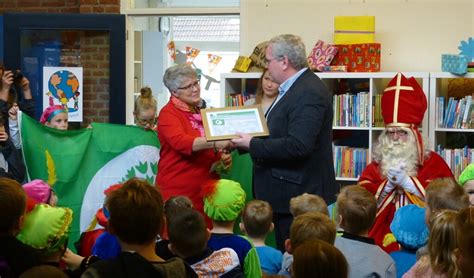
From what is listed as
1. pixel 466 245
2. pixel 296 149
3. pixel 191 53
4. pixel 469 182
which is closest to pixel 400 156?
pixel 469 182

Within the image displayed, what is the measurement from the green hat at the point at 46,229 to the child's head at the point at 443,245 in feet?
4.65

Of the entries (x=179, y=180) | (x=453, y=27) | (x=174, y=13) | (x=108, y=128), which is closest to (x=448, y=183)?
(x=179, y=180)

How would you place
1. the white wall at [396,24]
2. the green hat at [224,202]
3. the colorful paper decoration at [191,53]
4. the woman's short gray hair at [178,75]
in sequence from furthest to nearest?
the colorful paper decoration at [191,53], the white wall at [396,24], the woman's short gray hair at [178,75], the green hat at [224,202]

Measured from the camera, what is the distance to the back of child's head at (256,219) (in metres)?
4.12

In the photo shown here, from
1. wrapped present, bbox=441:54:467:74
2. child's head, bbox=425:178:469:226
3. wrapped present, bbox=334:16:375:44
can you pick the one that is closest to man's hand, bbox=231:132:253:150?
child's head, bbox=425:178:469:226

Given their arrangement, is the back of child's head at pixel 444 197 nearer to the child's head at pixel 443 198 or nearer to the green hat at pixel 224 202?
the child's head at pixel 443 198

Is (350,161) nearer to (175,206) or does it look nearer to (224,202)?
(224,202)

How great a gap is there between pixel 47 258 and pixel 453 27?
17.2ft

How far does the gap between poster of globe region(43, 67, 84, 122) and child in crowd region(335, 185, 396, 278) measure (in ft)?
16.6

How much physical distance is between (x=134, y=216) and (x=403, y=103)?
3373 mm

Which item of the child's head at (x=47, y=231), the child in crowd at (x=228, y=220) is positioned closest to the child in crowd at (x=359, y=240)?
the child in crowd at (x=228, y=220)

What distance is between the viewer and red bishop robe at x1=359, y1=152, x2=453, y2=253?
203 inches

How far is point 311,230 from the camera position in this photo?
3.26 meters

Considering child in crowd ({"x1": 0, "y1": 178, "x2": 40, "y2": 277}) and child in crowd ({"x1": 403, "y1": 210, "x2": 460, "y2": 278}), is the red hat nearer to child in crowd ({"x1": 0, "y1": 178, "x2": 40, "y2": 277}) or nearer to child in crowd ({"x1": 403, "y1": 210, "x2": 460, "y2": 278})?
child in crowd ({"x1": 403, "y1": 210, "x2": 460, "y2": 278})
